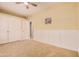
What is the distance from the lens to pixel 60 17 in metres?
2.68

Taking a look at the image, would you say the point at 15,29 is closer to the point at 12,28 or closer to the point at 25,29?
the point at 12,28

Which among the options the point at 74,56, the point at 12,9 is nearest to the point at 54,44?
the point at 74,56

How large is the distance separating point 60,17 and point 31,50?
100 centimetres

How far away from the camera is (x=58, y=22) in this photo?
269cm

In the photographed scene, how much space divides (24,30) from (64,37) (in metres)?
0.93

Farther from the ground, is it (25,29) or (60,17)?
(60,17)

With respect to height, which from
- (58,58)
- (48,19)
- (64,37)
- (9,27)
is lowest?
(58,58)

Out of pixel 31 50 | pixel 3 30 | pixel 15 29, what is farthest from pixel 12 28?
pixel 31 50

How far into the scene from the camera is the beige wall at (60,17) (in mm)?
2604

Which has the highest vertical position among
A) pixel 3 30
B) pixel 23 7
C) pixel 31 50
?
pixel 23 7

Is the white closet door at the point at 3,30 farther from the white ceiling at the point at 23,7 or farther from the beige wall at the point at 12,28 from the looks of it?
the white ceiling at the point at 23,7

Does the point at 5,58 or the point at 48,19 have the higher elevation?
the point at 48,19

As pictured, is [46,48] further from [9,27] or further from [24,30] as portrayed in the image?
[9,27]

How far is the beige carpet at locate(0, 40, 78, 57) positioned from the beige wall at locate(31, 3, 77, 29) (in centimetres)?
44
